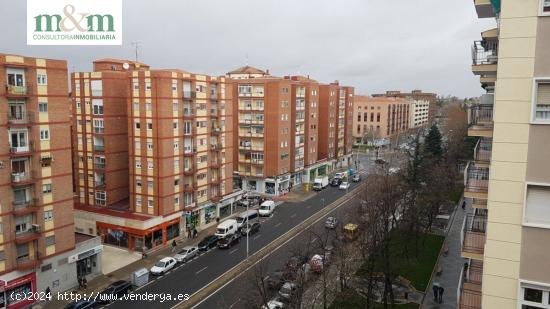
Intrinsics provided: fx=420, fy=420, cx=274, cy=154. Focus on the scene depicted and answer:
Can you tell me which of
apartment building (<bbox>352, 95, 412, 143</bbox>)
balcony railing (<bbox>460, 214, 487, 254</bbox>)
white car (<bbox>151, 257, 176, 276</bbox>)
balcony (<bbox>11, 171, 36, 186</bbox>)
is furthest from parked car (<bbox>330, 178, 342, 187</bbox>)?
balcony railing (<bbox>460, 214, 487, 254</bbox>)

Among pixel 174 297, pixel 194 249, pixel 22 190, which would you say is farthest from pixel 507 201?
pixel 194 249

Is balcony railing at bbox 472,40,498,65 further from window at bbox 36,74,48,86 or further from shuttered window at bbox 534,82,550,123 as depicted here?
window at bbox 36,74,48,86

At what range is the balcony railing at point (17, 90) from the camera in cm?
2710

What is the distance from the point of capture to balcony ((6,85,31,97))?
2705 centimetres

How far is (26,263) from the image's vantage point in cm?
2758

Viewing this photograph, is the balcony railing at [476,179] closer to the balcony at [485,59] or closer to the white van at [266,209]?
the balcony at [485,59]

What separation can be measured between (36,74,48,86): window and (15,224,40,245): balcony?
32.0 ft

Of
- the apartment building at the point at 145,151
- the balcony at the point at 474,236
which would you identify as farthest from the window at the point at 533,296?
the apartment building at the point at 145,151

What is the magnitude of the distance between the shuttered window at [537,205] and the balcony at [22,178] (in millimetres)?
28917

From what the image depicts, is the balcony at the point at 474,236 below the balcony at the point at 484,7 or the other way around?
below

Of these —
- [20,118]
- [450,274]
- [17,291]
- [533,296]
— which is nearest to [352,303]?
[450,274]

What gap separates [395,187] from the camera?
38188 mm

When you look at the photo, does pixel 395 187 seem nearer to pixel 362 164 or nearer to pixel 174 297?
pixel 174 297

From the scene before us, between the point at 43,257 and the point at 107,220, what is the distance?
11.5 meters
